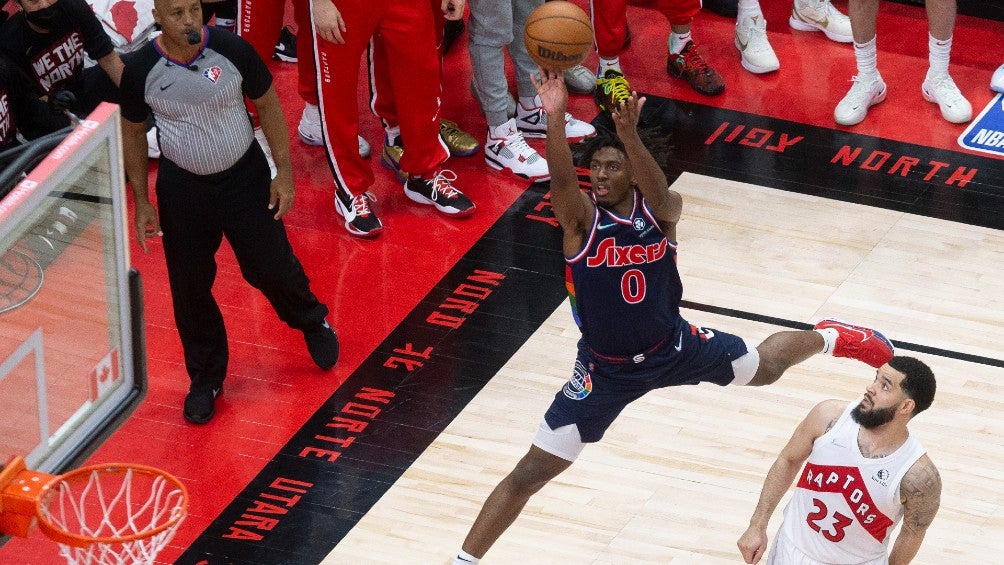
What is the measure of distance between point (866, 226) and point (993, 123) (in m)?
1.40

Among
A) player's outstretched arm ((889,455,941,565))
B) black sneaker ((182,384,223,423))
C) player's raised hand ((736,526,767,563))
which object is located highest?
player's outstretched arm ((889,455,941,565))

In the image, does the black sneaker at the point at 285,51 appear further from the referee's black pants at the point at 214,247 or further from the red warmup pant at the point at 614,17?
the referee's black pants at the point at 214,247

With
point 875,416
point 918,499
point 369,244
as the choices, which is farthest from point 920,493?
point 369,244

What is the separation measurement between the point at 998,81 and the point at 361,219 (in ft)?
12.9

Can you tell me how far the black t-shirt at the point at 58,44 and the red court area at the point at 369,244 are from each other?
38.7 inches

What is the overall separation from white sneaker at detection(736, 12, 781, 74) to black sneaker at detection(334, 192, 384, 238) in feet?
9.06

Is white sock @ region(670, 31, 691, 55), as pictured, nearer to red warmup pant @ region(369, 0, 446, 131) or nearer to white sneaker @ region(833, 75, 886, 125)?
white sneaker @ region(833, 75, 886, 125)

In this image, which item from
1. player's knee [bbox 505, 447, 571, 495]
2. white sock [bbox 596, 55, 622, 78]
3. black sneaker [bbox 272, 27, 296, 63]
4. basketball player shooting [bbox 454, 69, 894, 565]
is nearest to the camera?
basketball player shooting [bbox 454, 69, 894, 565]

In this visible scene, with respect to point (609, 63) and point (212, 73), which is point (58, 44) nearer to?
point (212, 73)

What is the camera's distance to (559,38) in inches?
255

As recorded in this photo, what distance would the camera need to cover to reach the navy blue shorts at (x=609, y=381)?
5.58 m

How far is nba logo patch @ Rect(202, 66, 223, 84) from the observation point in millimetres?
6074

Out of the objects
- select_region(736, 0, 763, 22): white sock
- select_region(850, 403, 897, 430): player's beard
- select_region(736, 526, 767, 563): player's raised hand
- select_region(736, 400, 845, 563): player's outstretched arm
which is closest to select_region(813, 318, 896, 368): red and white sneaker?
select_region(736, 400, 845, 563): player's outstretched arm

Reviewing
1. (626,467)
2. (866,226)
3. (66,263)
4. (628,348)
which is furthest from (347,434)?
(866,226)
